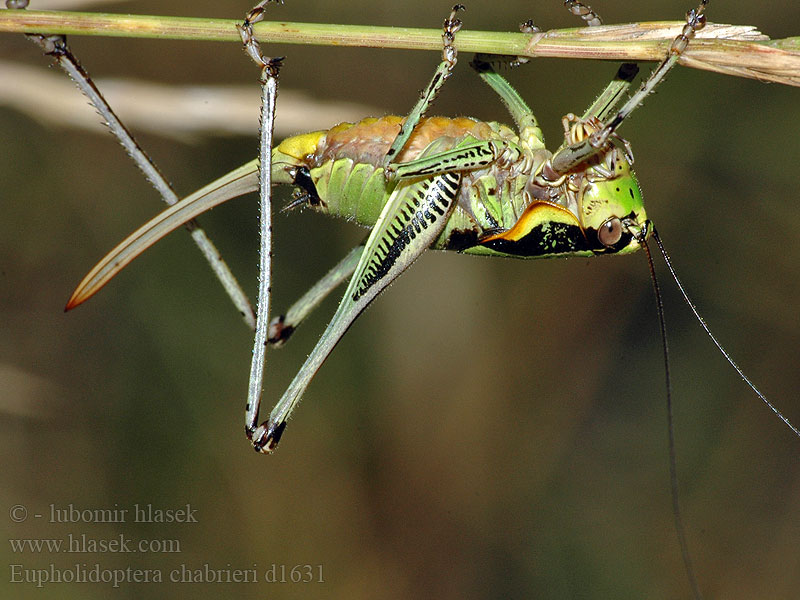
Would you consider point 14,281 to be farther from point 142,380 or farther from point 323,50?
point 323,50


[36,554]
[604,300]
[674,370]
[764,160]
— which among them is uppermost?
[764,160]

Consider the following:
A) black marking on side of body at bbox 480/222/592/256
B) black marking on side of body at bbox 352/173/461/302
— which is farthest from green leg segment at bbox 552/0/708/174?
black marking on side of body at bbox 352/173/461/302

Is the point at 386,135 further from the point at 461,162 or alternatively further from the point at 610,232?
the point at 610,232

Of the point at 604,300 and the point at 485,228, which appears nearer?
→ the point at 485,228

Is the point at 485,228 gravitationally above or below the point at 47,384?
above

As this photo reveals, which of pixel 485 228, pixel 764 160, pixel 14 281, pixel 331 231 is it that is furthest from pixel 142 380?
pixel 764 160

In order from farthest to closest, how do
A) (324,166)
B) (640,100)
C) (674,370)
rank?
(674,370)
(324,166)
(640,100)
